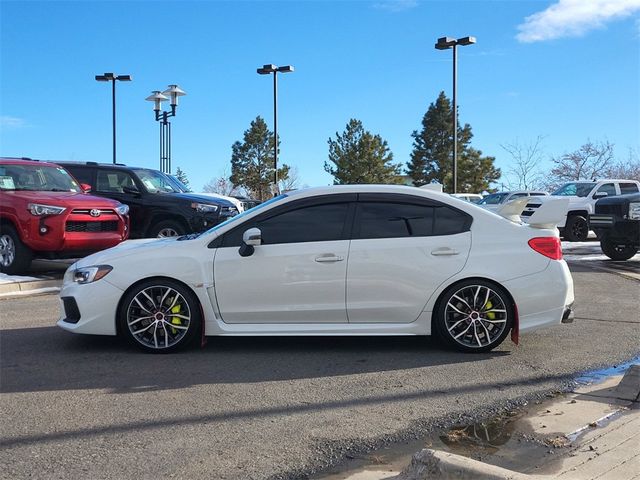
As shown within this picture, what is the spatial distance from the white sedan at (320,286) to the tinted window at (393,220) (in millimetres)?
18

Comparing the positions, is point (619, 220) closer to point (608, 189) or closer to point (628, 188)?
point (608, 189)

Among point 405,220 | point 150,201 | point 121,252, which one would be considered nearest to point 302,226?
point 405,220

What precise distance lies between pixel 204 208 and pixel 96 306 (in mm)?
6873

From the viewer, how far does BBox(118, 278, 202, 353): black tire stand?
5.34 metres

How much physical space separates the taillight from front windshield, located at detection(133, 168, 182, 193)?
8860mm

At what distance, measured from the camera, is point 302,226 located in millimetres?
5488

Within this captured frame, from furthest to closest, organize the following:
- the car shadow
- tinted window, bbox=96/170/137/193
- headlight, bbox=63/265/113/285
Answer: tinted window, bbox=96/170/137/193 → headlight, bbox=63/265/113/285 → the car shadow

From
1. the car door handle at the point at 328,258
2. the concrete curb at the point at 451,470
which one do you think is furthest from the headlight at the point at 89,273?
the concrete curb at the point at 451,470

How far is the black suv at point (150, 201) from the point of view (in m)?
12.0

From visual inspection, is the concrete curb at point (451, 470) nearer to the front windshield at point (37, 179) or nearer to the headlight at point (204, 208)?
the front windshield at point (37, 179)

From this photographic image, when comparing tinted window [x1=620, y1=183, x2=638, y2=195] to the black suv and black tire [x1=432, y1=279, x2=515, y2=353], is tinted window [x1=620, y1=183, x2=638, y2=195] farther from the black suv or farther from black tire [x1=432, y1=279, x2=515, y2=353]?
black tire [x1=432, y1=279, x2=515, y2=353]

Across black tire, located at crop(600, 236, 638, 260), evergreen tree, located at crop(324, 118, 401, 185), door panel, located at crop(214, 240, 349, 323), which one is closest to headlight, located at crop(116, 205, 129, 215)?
door panel, located at crop(214, 240, 349, 323)

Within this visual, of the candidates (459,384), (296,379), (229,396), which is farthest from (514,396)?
(229,396)

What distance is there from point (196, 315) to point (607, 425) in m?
3.35
